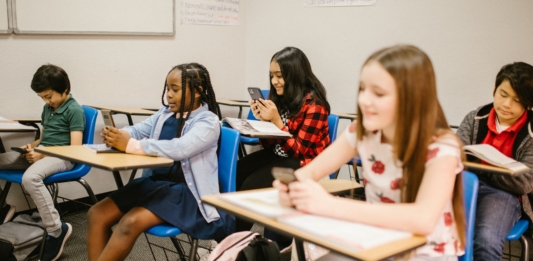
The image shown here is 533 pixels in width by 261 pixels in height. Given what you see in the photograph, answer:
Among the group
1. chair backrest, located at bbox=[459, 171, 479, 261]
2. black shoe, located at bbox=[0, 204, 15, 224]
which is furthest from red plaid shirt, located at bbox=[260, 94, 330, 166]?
black shoe, located at bbox=[0, 204, 15, 224]

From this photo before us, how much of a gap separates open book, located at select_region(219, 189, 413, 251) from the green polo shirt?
1789 millimetres

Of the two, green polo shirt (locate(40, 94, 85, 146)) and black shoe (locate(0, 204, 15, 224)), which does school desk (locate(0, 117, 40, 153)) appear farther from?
black shoe (locate(0, 204, 15, 224))

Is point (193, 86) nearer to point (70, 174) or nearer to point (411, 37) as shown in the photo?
point (70, 174)

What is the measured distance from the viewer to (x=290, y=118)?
8.43ft

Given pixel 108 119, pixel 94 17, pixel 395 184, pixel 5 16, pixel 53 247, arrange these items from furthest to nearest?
pixel 94 17 < pixel 5 16 < pixel 53 247 < pixel 108 119 < pixel 395 184

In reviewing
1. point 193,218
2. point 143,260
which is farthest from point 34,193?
point 193,218

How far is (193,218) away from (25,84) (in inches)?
71.3

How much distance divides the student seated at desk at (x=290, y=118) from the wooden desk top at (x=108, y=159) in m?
0.79

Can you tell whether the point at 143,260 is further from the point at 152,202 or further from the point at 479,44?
the point at 479,44

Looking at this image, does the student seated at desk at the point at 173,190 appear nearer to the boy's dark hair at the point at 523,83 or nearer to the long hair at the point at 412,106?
the long hair at the point at 412,106

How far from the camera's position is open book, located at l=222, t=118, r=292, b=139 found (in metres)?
2.10

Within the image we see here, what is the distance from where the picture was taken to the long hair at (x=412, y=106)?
42.4 inches

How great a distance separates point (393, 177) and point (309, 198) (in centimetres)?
28

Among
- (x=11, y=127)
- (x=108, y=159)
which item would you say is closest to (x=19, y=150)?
(x=11, y=127)
